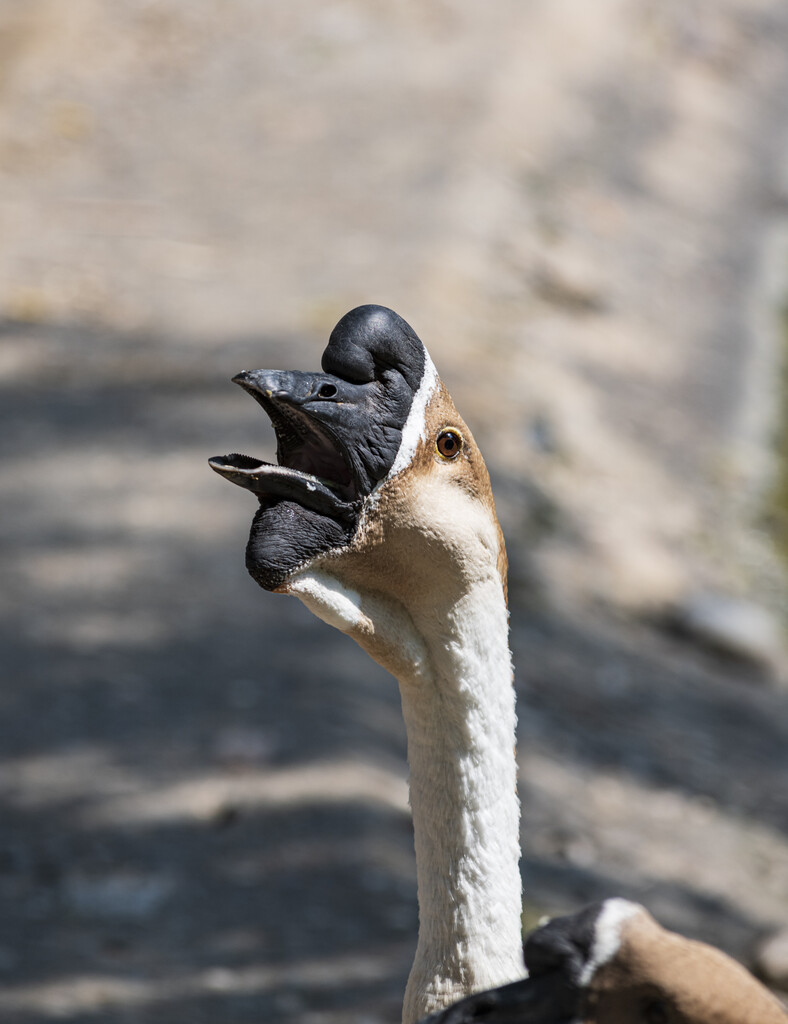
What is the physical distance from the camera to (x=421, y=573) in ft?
6.54

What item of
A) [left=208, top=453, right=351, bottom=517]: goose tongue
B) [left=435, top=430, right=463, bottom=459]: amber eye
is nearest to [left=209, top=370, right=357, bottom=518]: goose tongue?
[left=208, top=453, right=351, bottom=517]: goose tongue

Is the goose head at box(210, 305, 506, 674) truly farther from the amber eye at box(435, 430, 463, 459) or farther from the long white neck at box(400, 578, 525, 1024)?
the long white neck at box(400, 578, 525, 1024)

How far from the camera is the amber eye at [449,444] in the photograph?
198cm

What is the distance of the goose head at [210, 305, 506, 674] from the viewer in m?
1.85

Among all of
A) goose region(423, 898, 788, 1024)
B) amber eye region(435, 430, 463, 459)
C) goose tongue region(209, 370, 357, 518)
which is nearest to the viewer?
goose region(423, 898, 788, 1024)

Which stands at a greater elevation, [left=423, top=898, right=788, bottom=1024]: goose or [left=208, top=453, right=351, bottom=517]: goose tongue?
[left=208, top=453, right=351, bottom=517]: goose tongue

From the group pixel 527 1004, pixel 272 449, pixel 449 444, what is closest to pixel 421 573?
pixel 449 444

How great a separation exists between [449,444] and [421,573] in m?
0.20

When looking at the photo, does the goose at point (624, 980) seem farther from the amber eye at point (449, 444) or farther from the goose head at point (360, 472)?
the amber eye at point (449, 444)

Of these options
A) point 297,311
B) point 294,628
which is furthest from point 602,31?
point 294,628

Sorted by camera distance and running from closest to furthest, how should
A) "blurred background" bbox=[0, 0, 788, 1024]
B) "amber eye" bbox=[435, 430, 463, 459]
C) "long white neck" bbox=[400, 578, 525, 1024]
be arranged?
"amber eye" bbox=[435, 430, 463, 459], "long white neck" bbox=[400, 578, 525, 1024], "blurred background" bbox=[0, 0, 788, 1024]

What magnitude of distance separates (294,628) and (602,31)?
10894mm

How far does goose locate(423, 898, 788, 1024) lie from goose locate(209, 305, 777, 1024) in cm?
48

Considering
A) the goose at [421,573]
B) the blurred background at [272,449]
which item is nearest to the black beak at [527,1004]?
the goose at [421,573]
